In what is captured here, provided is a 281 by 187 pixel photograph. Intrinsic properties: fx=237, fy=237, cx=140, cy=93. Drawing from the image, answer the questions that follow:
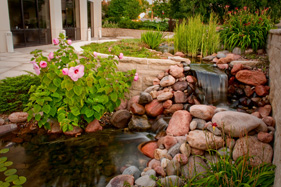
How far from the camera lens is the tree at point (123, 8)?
23406 millimetres

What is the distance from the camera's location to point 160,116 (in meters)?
4.54

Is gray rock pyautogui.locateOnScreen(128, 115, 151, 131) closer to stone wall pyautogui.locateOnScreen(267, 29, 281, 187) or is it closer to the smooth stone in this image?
the smooth stone

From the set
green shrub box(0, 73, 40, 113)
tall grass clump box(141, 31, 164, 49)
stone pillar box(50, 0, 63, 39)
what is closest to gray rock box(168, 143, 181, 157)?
green shrub box(0, 73, 40, 113)

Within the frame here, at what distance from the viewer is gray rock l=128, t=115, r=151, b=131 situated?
431 centimetres

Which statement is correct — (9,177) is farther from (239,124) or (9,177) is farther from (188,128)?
(239,124)

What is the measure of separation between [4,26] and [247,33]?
8.90 meters

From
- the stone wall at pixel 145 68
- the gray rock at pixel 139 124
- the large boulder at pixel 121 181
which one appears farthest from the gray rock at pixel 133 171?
the stone wall at pixel 145 68

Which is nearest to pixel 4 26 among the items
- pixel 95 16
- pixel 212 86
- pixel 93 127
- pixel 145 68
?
pixel 145 68

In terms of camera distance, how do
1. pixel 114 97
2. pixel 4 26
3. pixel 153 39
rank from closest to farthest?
pixel 114 97
pixel 153 39
pixel 4 26

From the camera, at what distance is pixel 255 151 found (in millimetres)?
2678

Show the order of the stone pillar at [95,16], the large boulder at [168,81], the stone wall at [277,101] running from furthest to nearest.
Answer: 1. the stone pillar at [95,16]
2. the large boulder at [168,81]
3. the stone wall at [277,101]

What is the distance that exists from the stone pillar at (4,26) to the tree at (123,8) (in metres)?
15.2

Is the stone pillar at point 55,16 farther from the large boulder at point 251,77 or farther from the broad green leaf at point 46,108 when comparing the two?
the large boulder at point 251,77

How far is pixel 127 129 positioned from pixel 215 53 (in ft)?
11.5
